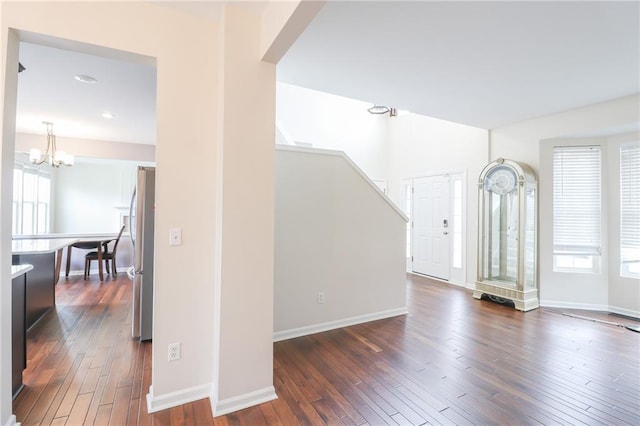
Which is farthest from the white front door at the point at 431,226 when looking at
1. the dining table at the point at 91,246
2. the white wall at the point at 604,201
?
the dining table at the point at 91,246

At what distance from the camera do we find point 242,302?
1979 mm

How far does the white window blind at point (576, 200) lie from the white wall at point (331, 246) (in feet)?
7.94

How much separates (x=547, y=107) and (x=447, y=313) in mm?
3012

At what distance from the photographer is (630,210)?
3.89 meters

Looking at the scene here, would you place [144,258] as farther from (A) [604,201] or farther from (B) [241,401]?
(A) [604,201]

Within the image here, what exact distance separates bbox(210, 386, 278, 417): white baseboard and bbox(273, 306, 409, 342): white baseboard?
971mm

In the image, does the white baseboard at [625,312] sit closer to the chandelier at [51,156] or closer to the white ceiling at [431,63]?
the white ceiling at [431,63]

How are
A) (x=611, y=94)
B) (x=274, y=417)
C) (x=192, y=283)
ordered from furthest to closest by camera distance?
(x=611, y=94) → (x=192, y=283) → (x=274, y=417)

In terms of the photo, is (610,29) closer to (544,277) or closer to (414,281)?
(544,277)

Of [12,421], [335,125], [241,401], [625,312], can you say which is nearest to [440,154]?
[335,125]

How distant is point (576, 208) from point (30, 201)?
9031 millimetres

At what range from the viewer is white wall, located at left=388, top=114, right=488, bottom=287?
518 centimetres

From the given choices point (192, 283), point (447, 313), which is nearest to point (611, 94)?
point (447, 313)

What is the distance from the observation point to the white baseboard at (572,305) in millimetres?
4102
